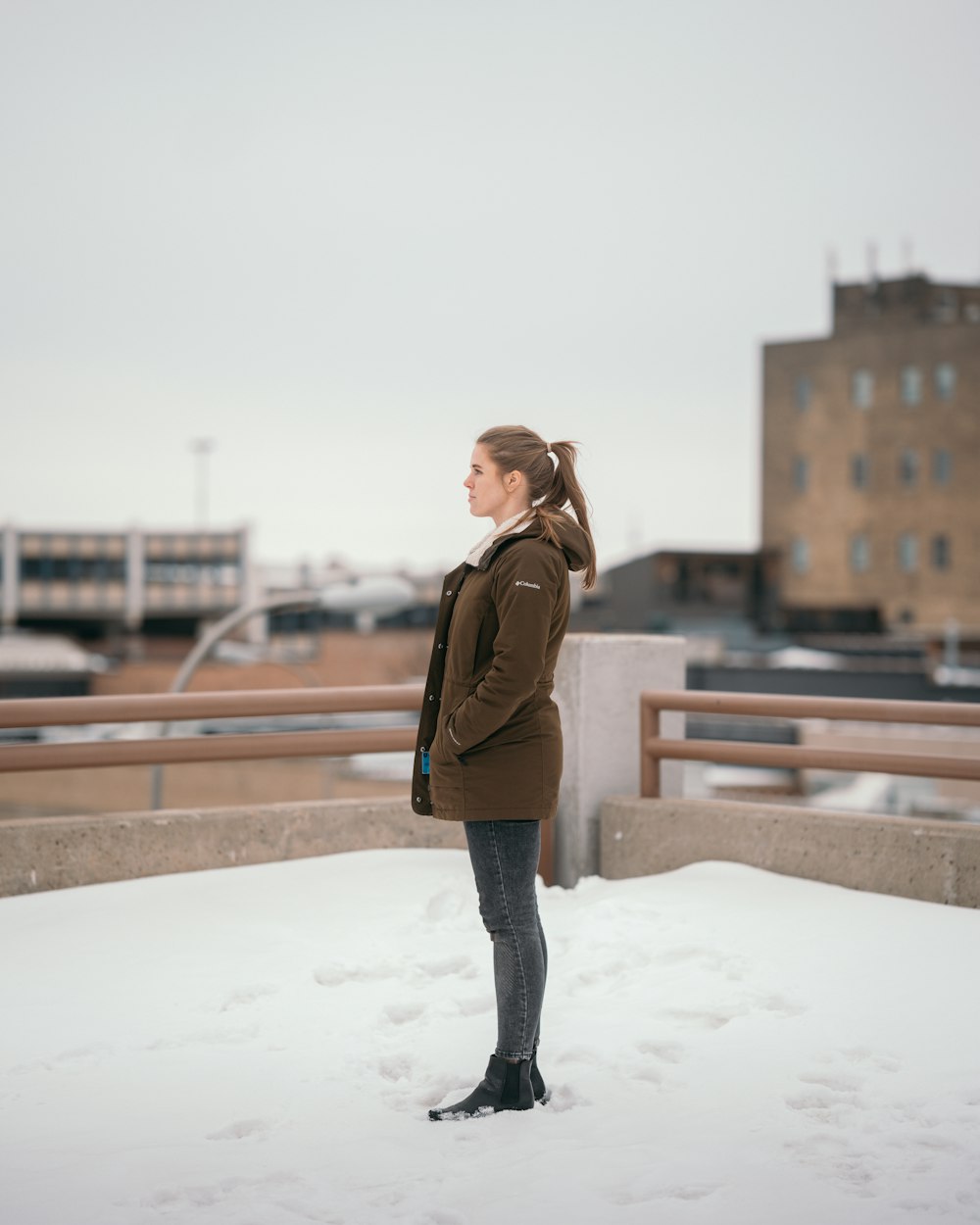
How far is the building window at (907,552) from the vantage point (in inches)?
2419

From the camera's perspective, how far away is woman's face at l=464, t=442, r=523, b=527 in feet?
13.1

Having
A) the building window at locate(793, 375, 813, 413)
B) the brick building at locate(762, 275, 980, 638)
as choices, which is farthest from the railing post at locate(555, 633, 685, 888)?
the building window at locate(793, 375, 813, 413)

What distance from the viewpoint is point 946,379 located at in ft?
203

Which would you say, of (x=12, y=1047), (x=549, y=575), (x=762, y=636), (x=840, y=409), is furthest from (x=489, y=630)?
(x=840, y=409)

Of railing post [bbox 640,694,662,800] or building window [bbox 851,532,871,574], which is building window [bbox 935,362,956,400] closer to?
building window [bbox 851,532,871,574]

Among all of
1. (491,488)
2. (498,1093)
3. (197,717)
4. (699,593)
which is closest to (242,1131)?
(498,1093)

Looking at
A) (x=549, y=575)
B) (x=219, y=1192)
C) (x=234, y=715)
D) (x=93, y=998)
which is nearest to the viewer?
(x=219, y=1192)

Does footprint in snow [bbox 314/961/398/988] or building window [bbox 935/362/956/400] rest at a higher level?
building window [bbox 935/362/956/400]

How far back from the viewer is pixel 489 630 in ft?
12.5

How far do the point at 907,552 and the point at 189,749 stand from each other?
5956 centimetres

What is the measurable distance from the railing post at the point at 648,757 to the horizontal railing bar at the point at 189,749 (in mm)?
1530

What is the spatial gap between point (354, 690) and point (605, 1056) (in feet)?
10.2

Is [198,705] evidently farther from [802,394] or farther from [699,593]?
[802,394]

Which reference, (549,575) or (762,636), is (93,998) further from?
(762,636)
